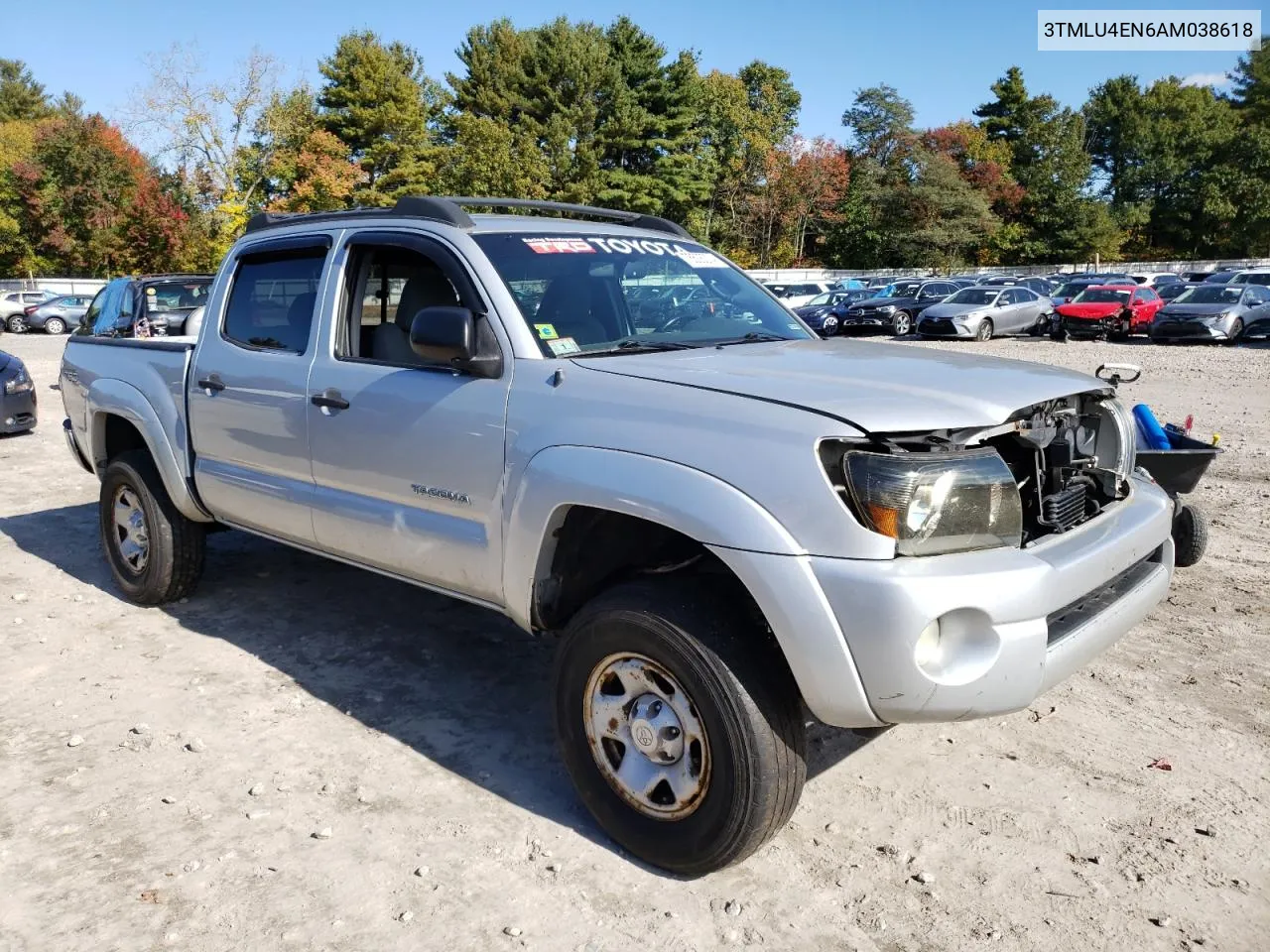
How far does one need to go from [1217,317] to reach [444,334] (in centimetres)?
2446

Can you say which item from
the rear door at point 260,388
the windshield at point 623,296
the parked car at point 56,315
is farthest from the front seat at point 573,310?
the parked car at point 56,315

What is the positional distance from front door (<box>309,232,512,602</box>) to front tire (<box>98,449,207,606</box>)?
1.45 metres

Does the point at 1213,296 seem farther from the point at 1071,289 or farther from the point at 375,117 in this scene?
the point at 375,117

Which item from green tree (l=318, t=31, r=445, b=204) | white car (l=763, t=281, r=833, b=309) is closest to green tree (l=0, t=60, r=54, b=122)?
green tree (l=318, t=31, r=445, b=204)

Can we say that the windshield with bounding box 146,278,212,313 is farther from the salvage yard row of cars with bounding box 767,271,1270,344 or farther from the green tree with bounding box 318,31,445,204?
the green tree with bounding box 318,31,445,204

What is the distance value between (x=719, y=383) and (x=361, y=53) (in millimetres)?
56753

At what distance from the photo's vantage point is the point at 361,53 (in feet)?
173

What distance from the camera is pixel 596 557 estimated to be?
3.31 metres

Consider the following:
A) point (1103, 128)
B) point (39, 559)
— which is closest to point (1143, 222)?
point (1103, 128)

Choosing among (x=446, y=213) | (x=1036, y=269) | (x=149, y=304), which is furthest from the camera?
(x=1036, y=269)

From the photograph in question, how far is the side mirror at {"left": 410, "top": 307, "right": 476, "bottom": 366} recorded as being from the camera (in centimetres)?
322

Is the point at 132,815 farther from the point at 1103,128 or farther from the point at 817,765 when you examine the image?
the point at 1103,128

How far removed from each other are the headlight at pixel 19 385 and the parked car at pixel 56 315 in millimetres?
25978

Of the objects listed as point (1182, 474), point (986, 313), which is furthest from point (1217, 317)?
point (1182, 474)
